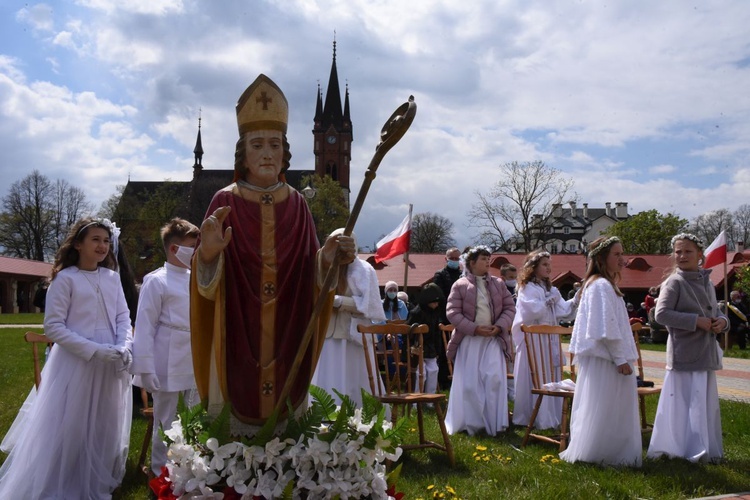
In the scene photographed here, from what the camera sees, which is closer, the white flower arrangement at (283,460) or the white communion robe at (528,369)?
the white flower arrangement at (283,460)

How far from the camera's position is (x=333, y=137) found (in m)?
88.1

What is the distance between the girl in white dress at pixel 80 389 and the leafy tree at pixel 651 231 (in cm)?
4893

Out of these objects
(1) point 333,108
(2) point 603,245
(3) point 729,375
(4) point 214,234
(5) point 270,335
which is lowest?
(3) point 729,375

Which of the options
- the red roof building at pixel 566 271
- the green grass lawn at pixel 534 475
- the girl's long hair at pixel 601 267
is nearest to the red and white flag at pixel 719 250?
the green grass lawn at pixel 534 475

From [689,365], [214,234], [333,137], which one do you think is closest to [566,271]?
[689,365]

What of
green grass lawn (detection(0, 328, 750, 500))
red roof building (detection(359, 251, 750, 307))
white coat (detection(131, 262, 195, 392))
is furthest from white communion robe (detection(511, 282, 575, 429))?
red roof building (detection(359, 251, 750, 307))

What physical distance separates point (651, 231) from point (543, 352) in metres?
45.0

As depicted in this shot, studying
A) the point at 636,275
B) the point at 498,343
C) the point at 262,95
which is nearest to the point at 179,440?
the point at 262,95

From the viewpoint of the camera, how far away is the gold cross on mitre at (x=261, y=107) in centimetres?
335

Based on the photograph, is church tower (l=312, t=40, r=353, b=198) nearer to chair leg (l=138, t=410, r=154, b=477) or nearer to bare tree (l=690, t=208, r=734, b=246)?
bare tree (l=690, t=208, r=734, b=246)

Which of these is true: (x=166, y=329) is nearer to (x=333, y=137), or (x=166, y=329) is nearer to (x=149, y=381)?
(x=149, y=381)

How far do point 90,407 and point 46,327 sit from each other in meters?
0.68

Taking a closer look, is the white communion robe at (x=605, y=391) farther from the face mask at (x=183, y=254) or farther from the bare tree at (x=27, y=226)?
the bare tree at (x=27, y=226)

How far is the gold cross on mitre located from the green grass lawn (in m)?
3.07
